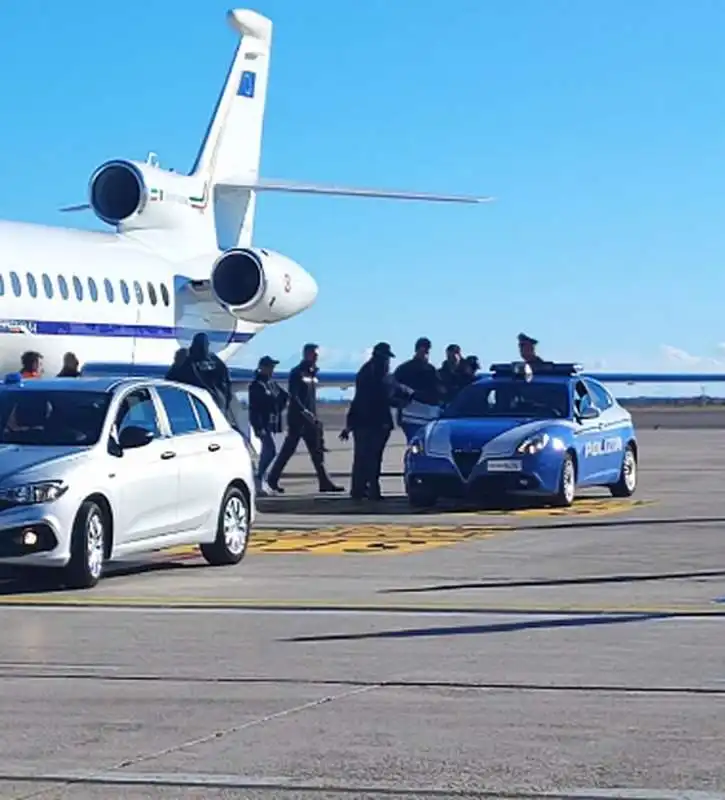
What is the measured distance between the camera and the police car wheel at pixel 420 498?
71.1 ft

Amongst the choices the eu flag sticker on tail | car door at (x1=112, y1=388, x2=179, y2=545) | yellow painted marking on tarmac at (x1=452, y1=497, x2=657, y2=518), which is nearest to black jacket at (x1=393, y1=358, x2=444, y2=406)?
yellow painted marking on tarmac at (x1=452, y1=497, x2=657, y2=518)

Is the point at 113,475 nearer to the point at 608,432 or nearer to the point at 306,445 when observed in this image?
the point at 608,432

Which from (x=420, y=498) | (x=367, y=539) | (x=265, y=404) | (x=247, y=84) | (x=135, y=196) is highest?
(x=247, y=84)

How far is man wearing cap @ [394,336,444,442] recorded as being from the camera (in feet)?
81.9

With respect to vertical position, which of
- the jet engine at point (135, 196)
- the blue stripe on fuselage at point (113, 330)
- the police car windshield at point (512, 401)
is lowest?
the police car windshield at point (512, 401)

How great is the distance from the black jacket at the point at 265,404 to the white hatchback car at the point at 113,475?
8.21 m

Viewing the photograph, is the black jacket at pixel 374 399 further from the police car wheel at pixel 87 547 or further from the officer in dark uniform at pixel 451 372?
the police car wheel at pixel 87 547

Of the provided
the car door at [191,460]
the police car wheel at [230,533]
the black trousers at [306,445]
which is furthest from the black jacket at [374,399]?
the car door at [191,460]

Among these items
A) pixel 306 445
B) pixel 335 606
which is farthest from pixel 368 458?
pixel 335 606

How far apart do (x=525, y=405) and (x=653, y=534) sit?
4.49m

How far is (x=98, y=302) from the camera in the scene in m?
31.8

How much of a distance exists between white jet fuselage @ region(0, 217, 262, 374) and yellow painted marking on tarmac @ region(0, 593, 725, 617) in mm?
16208

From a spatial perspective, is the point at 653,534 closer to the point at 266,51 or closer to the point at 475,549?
the point at 475,549

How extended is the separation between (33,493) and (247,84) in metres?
26.2
